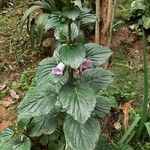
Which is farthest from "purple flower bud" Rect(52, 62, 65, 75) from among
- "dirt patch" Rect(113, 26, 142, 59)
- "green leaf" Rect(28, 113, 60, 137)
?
"dirt patch" Rect(113, 26, 142, 59)

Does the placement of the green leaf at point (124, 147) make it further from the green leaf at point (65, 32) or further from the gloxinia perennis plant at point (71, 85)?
the green leaf at point (65, 32)

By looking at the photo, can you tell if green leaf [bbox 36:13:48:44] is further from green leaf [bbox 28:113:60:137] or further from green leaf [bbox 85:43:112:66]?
green leaf [bbox 85:43:112:66]

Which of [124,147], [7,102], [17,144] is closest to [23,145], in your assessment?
[17,144]

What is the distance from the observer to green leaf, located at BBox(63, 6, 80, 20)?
1881mm

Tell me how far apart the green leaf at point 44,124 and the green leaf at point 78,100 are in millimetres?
309

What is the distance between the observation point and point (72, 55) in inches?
77.9

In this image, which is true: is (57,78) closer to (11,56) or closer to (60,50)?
(60,50)

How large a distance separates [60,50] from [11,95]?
1557 millimetres

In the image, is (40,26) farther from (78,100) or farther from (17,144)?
(78,100)

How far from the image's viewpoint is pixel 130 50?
384cm

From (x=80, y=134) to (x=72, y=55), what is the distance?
0.45m

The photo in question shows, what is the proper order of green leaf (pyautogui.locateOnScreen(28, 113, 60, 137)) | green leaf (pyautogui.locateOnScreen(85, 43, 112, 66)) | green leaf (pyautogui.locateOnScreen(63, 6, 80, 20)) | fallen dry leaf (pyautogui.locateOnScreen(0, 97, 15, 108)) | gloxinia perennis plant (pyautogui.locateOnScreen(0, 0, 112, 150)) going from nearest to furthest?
1. green leaf (pyautogui.locateOnScreen(63, 6, 80, 20))
2. gloxinia perennis plant (pyautogui.locateOnScreen(0, 0, 112, 150))
3. green leaf (pyautogui.locateOnScreen(85, 43, 112, 66))
4. green leaf (pyautogui.locateOnScreen(28, 113, 60, 137))
5. fallen dry leaf (pyautogui.locateOnScreen(0, 97, 15, 108))

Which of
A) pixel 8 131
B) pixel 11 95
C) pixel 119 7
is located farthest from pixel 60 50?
pixel 119 7

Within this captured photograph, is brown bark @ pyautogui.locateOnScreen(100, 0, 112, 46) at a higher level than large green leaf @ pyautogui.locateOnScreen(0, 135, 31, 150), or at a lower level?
higher
